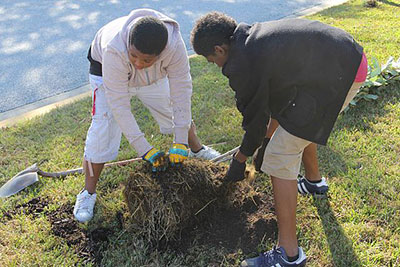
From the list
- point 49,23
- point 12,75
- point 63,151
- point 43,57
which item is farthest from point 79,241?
point 49,23

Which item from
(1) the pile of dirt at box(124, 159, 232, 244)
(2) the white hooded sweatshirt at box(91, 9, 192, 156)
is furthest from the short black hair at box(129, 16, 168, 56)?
(1) the pile of dirt at box(124, 159, 232, 244)

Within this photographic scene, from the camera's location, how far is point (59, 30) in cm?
654

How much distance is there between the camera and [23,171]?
10.5ft

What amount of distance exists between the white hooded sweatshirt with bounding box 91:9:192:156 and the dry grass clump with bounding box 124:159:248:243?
23 centimetres

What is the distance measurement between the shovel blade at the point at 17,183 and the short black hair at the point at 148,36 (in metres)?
1.61

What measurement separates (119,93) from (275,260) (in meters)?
1.49

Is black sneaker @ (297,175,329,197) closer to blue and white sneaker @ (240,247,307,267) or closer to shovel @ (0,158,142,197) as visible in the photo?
blue and white sneaker @ (240,247,307,267)

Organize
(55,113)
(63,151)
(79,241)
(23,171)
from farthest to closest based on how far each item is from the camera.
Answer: (55,113), (63,151), (23,171), (79,241)

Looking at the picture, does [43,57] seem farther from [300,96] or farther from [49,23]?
[300,96]

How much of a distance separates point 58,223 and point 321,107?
203 cm

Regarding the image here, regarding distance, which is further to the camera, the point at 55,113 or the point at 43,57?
the point at 43,57

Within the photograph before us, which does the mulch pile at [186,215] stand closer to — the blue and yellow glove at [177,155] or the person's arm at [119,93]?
the blue and yellow glove at [177,155]

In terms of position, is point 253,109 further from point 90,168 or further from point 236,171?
point 90,168

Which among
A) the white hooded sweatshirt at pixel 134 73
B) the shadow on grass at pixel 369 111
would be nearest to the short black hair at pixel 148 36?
the white hooded sweatshirt at pixel 134 73
